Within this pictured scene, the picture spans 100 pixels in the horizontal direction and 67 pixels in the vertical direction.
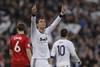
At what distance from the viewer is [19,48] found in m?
17.5

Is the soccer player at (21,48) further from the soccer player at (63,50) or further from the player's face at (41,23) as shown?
the soccer player at (63,50)

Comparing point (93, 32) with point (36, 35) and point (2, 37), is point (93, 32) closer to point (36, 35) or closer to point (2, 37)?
point (2, 37)

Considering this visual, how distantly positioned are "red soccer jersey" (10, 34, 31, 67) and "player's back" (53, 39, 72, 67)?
1.53m

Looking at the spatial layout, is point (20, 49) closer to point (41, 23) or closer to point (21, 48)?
point (21, 48)

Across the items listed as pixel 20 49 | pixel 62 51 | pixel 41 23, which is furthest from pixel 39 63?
pixel 62 51

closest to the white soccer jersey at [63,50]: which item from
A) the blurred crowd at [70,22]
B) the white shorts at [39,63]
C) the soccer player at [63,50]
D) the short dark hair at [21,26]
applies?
the soccer player at [63,50]

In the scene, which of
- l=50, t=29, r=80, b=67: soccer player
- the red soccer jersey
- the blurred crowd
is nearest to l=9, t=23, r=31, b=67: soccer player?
the red soccer jersey

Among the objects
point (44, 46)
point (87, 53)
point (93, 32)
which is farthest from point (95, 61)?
point (44, 46)

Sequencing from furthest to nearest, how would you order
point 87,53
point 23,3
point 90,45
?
point 23,3, point 90,45, point 87,53

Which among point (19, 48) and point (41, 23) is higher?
point (41, 23)

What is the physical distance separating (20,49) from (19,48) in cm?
4

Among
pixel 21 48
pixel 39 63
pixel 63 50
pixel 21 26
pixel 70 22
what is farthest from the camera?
pixel 70 22

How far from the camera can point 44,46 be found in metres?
17.7

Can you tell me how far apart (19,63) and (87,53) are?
31.5ft
